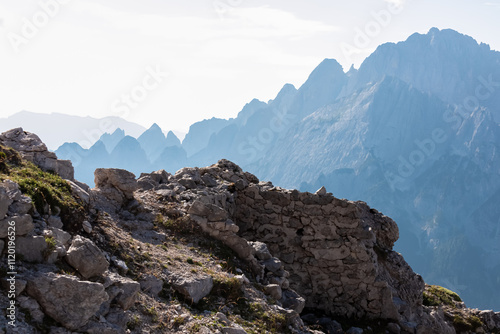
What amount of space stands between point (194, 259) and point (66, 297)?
5.39 meters

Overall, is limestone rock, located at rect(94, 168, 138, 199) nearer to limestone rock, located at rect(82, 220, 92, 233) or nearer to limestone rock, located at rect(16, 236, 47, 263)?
limestone rock, located at rect(82, 220, 92, 233)

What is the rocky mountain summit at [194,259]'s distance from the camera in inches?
306

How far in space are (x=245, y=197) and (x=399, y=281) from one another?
23.3 ft

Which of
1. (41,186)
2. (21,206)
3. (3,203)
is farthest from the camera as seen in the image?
(41,186)

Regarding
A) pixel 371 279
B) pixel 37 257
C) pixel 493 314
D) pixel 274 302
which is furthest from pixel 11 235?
pixel 493 314

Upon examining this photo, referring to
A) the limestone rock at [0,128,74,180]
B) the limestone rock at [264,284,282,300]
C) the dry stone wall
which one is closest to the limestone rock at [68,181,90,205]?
the limestone rock at [0,128,74,180]

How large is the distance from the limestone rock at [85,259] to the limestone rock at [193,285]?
2.21 m

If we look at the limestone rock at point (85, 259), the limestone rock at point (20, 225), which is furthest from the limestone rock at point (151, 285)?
the limestone rock at point (20, 225)

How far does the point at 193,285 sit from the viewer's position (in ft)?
34.5

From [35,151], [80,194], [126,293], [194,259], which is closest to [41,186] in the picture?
[80,194]

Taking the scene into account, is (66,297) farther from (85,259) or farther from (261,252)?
(261,252)

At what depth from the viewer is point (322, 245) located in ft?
56.3

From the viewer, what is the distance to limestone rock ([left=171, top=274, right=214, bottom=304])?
1031 centimetres

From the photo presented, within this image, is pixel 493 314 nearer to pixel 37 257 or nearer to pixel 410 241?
pixel 37 257
